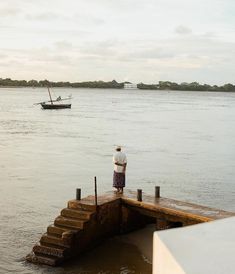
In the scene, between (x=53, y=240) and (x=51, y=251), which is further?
(x=53, y=240)

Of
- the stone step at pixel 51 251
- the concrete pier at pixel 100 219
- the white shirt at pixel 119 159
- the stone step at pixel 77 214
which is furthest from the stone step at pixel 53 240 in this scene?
the white shirt at pixel 119 159

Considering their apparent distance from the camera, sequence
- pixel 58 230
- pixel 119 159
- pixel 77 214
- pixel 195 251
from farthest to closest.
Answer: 1. pixel 119 159
2. pixel 77 214
3. pixel 58 230
4. pixel 195 251

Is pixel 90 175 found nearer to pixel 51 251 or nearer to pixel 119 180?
pixel 119 180

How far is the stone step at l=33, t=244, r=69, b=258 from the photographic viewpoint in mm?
14203

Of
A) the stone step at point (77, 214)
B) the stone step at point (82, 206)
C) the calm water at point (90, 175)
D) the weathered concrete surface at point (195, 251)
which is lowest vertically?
the calm water at point (90, 175)

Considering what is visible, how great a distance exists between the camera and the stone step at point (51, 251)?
14203 millimetres

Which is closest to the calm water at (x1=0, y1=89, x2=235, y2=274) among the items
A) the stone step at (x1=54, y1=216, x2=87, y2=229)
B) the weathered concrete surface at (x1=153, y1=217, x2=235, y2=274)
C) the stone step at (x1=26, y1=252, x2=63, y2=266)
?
the stone step at (x1=26, y1=252, x2=63, y2=266)

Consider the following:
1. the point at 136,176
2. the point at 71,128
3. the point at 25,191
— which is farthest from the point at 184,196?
the point at 71,128

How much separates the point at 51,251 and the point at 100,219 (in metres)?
1.76

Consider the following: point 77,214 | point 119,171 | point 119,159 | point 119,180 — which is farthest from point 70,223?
point 119,159

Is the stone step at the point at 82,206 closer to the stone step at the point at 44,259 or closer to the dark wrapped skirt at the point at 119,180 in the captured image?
the stone step at the point at 44,259

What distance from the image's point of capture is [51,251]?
47.1ft

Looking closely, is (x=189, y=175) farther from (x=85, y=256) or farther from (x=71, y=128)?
(x=71, y=128)

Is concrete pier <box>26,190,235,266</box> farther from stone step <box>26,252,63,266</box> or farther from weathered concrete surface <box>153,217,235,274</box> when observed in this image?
weathered concrete surface <box>153,217,235,274</box>
